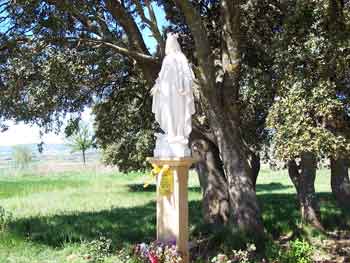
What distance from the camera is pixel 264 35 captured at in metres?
11.5

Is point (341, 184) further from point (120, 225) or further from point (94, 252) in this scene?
point (94, 252)

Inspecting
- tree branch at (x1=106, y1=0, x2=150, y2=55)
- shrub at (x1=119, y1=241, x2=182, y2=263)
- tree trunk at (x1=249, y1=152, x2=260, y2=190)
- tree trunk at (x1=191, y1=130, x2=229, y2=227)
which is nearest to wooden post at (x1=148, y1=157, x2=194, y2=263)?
shrub at (x1=119, y1=241, x2=182, y2=263)

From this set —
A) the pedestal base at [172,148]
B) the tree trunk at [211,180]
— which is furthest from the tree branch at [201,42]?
the pedestal base at [172,148]

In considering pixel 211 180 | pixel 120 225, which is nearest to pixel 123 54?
pixel 211 180

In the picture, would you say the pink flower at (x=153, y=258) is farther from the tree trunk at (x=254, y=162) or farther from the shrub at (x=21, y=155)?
the shrub at (x=21, y=155)

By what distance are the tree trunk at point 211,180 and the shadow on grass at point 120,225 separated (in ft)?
1.38

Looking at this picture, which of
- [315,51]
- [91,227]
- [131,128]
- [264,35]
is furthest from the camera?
[131,128]

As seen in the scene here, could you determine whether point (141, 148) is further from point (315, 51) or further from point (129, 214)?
point (315, 51)

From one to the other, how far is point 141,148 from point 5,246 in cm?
1446

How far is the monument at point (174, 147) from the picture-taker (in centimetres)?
594

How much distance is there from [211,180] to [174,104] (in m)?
5.25

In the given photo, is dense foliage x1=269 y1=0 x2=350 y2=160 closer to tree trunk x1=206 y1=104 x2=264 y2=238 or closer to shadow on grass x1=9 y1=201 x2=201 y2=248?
tree trunk x1=206 y1=104 x2=264 y2=238

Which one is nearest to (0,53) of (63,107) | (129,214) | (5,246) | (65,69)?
(65,69)

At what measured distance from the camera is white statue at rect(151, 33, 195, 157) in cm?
600
